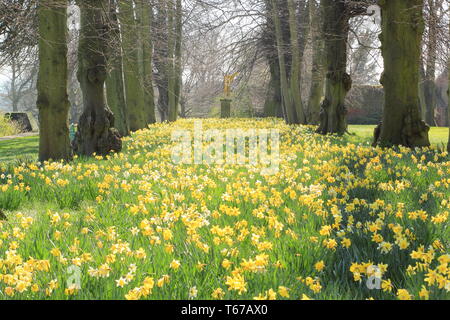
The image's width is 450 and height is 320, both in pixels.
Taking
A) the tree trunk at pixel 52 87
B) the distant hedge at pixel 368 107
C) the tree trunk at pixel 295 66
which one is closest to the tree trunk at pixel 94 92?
the tree trunk at pixel 52 87

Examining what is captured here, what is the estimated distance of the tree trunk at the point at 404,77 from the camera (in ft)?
27.7

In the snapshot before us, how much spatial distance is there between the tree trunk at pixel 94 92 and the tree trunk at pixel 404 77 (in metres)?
5.57

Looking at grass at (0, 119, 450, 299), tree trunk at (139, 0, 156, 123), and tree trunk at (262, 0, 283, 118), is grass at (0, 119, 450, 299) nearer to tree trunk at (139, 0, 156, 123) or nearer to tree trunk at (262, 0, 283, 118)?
tree trunk at (139, 0, 156, 123)

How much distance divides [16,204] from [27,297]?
298 cm

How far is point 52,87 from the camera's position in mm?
8039

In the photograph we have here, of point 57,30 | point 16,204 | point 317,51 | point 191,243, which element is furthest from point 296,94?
point 191,243

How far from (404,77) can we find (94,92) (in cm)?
630

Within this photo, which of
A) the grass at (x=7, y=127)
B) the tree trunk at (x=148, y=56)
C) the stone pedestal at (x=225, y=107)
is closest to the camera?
the tree trunk at (x=148, y=56)

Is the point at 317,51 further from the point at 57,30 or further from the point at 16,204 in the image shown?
the point at 16,204

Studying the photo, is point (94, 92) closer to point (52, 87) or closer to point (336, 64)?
point (52, 87)

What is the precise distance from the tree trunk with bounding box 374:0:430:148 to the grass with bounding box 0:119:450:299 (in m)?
3.48

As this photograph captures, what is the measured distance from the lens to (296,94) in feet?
58.7

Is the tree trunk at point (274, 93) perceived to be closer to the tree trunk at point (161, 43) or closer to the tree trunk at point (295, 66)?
the tree trunk at point (161, 43)

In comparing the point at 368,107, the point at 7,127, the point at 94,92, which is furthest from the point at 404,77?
the point at 368,107
